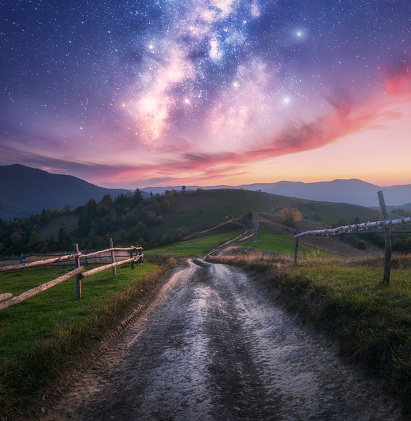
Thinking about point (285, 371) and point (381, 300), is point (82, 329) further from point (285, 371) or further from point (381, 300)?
point (381, 300)

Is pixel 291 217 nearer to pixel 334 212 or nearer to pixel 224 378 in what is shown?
pixel 334 212

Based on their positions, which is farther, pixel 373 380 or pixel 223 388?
pixel 223 388

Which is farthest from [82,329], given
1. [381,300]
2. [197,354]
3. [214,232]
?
[214,232]

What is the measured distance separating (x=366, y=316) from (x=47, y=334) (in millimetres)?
7202

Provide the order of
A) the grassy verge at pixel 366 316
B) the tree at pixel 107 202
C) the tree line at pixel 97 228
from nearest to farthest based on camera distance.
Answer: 1. the grassy verge at pixel 366 316
2. the tree line at pixel 97 228
3. the tree at pixel 107 202

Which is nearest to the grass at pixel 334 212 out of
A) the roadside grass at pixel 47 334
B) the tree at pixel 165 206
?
the tree at pixel 165 206

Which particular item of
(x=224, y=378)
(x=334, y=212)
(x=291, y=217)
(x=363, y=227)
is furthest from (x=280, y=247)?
(x=334, y=212)

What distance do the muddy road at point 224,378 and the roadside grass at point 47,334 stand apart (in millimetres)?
556

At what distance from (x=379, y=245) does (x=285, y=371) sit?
7950cm

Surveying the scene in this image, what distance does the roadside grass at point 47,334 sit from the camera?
4.07 m

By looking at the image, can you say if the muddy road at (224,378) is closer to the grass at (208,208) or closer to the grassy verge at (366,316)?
the grassy verge at (366,316)

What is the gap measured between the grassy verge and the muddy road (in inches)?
11.9

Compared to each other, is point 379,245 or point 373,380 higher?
point 373,380

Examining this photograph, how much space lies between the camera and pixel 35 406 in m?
3.89
